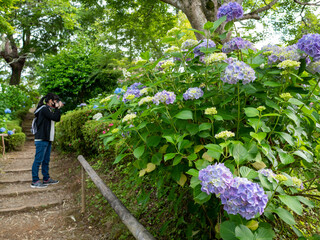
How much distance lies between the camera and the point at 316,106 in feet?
5.24

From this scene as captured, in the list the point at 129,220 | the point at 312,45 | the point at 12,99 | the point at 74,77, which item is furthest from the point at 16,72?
the point at 312,45

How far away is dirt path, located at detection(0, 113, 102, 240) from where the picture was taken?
328 centimetres

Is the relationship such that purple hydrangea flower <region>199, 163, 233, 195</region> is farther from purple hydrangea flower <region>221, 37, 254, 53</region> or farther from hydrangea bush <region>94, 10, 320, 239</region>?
purple hydrangea flower <region>221, 37, 254, 53</region>

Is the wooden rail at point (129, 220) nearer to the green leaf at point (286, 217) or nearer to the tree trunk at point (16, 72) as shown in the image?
the green leaf at point (286, 217)

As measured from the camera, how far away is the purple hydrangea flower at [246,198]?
853 mm

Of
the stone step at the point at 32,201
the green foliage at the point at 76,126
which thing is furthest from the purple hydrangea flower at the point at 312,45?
the green foliage at the point at 76,126

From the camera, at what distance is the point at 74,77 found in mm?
9953

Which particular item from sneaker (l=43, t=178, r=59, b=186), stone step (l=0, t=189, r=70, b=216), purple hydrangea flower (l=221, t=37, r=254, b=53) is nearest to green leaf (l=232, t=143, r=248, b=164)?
purple hydrangea flower (l=221, t=37, r=254, b=53)

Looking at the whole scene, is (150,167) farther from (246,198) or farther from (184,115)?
(246,198)

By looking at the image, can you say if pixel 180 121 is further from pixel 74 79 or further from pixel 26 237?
pixel 74 79

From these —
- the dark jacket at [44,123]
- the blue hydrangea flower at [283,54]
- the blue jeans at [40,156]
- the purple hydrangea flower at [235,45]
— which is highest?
the purple hydrangea flower at [235,45]

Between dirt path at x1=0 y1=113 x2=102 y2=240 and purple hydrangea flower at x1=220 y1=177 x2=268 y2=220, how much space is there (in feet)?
8.67

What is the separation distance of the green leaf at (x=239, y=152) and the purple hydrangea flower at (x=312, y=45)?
635 mm

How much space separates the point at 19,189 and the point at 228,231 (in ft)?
16.2
